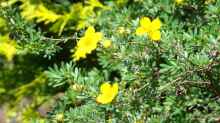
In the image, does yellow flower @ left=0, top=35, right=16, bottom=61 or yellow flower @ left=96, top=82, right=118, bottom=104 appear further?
yellow flower @ left=0, top=35, right=16, bottom=61

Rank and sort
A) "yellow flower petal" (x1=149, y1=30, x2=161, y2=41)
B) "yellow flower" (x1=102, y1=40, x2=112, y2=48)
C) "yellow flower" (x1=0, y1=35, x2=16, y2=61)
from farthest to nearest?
"yellow flower" (x1=0, y1=35, x2=16, y2=61)
"yellow flower" (x1=102, y1=40, x2=112, y2=48)
"yellow flower petal" (x1=149, y1=30, x2=161, y2=41)

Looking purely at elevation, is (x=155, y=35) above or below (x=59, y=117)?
above

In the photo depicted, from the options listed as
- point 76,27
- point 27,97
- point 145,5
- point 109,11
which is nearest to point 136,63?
point 145,5

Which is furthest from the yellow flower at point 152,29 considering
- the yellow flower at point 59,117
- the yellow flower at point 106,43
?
the yellow flower at point 59,117

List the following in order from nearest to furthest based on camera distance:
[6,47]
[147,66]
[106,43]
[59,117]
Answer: [106,43] < [147,66] < [59,117] < [6,47]

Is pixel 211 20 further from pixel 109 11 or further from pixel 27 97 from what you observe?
pixel 27 97

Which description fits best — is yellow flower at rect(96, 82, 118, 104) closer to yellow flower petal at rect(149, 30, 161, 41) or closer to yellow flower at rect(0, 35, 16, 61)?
yellow flower petal at rect(149, 30, 161, 41)

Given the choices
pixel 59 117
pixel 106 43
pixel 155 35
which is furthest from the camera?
pixel 59 117

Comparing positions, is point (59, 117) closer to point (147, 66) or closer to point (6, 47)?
point (147, 66)

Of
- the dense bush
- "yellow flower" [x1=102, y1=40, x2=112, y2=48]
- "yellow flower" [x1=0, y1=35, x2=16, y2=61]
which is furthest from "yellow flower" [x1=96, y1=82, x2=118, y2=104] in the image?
"yellow flower" [x1=0, y1=35, x2=16, y2=61]

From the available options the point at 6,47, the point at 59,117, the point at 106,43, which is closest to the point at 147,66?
the point at 106,43

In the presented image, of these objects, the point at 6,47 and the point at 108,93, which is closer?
the point at 108,93

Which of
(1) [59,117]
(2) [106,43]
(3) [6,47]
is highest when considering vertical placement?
(2) [106,43]
